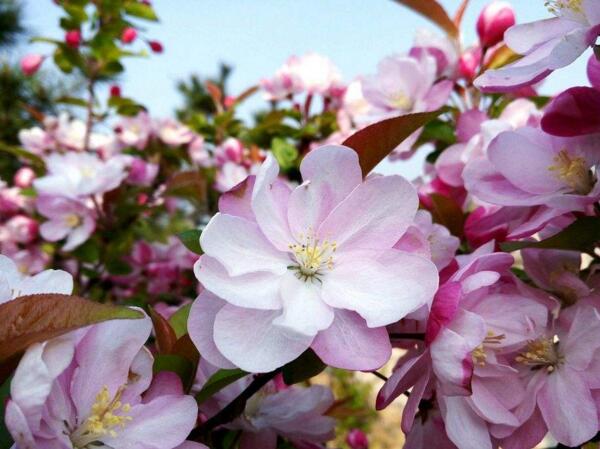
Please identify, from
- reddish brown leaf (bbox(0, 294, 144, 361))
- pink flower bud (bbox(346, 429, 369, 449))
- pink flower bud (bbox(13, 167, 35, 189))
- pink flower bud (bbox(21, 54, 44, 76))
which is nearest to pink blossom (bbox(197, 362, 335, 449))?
reddish brown leaf (bbox(0, 294, 144, 361))

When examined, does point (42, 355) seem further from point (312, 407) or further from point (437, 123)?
point (437, 123)

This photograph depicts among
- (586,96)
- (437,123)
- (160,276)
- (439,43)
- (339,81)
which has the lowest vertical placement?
(160,276)

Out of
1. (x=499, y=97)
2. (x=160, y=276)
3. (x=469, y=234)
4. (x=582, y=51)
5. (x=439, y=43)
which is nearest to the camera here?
(x=582, y=51)

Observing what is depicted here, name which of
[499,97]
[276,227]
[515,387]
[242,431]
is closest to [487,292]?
[515,387]

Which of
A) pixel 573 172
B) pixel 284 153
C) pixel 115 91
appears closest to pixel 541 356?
pixel 573 172

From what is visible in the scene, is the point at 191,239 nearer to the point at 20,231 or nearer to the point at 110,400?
the point at 110,400

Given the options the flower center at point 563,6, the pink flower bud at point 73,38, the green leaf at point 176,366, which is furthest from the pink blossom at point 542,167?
the pink flower bud at point 73,38

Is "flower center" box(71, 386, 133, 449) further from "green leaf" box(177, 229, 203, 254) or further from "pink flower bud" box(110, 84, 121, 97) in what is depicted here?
"pink flower bud" box(110, 84, 121, 97)
